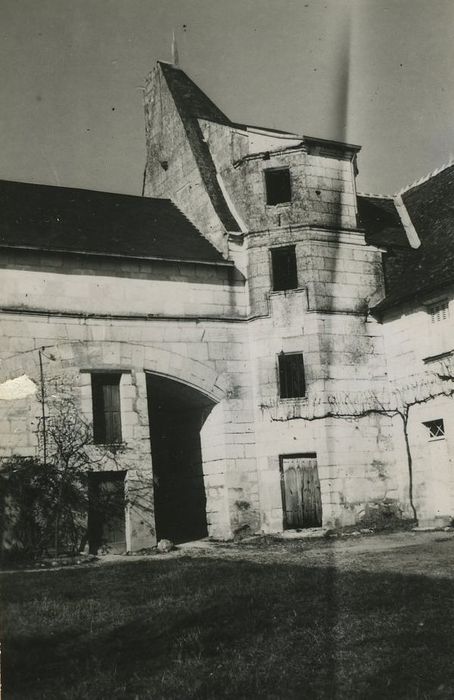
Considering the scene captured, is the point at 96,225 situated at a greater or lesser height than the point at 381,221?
lesser

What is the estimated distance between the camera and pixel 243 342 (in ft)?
67.8

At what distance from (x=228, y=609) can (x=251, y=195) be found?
46.2 feet

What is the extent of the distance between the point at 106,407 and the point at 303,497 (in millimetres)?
5360

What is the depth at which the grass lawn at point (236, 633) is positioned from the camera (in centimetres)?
687

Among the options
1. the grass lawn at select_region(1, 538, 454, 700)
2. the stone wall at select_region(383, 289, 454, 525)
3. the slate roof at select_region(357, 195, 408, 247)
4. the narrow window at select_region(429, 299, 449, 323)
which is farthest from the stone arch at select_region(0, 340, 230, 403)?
the grass lawn at select_region(1, 538, 454, 700)

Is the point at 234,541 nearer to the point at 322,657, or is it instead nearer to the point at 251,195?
the point at 251,195

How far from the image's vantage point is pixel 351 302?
20.8m

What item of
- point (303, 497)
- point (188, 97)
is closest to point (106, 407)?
point (303, 497)

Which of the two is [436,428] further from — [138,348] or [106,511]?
[106,511]

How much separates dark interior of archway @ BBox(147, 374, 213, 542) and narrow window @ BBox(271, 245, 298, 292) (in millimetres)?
3825

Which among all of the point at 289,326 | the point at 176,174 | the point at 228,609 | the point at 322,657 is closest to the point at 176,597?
the point at 228,609

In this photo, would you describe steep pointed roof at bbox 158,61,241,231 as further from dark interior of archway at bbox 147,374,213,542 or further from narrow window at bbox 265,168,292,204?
dark interior of archway at bbox 147,374,213,542

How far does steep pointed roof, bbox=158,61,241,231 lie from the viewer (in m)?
21.8

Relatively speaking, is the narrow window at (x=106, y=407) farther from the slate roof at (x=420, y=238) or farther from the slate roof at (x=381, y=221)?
the slate roof at (x=381, y=221)
